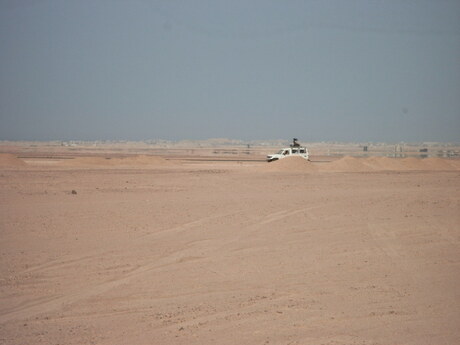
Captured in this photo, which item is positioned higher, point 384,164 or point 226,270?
point 384,164

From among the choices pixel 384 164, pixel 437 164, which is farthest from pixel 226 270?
pixel 437 164

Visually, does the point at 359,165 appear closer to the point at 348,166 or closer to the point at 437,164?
the point at 348,166

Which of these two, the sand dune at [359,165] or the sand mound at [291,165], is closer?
the sand mound at [291,165]

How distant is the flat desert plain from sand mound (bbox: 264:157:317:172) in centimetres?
1418

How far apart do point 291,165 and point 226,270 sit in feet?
80.0

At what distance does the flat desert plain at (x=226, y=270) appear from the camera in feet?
19.4

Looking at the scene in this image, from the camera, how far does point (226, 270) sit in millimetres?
8484

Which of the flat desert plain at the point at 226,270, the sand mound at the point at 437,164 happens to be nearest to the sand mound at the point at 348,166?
the sand mound at the point at 437,164

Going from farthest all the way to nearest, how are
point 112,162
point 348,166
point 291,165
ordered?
point 112,162, point 348,166, point 291,165

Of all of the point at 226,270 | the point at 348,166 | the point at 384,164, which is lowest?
the point at 226,270

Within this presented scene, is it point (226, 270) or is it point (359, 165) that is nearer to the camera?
point (226, 270)

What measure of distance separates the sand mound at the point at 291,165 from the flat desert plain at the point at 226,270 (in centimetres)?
1418

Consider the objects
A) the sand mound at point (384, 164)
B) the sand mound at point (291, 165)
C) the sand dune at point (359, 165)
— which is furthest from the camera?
the sand mound at point (384, 164)

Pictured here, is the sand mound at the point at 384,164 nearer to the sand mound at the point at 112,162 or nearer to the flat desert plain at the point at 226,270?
the sand mound at the point at 112,162
